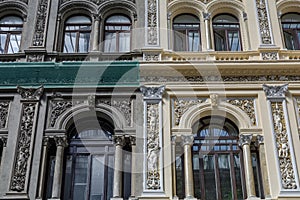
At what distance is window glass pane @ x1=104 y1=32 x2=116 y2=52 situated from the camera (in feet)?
55.6

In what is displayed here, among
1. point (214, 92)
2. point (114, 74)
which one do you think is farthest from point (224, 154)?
point (114, 74)

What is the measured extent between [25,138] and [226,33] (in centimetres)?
780

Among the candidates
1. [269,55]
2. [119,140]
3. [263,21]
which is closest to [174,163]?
[119,140]

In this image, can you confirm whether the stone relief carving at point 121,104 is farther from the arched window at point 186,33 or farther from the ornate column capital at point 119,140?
the arched window at point 186,33

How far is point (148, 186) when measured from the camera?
13781 millimetres

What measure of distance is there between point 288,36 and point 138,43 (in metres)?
5.32

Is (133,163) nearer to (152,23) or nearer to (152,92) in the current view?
(152,92)

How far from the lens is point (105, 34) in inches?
685

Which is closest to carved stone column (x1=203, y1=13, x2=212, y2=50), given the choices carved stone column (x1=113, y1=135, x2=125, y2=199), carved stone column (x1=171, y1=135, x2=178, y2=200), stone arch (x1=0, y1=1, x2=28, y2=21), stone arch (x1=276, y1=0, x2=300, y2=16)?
stone arch (x1=276, y1=0, x2=300, y2=16)

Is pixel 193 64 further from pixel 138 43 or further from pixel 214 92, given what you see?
pixel 138 43

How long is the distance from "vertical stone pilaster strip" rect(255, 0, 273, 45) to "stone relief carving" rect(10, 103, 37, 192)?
7925mm

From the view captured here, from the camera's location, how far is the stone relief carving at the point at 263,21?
16719 mm

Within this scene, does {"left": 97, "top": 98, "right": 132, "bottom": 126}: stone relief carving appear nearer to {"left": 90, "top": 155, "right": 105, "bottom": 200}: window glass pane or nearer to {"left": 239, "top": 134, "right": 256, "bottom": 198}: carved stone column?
{"left": 90, "top": 155, "right": 105, "bottom": 200}: window glass pane

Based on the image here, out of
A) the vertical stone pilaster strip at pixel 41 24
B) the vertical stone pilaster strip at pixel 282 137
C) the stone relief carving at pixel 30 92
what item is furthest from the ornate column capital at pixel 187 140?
the vertical stone pilaster strip at pixel 41 24
